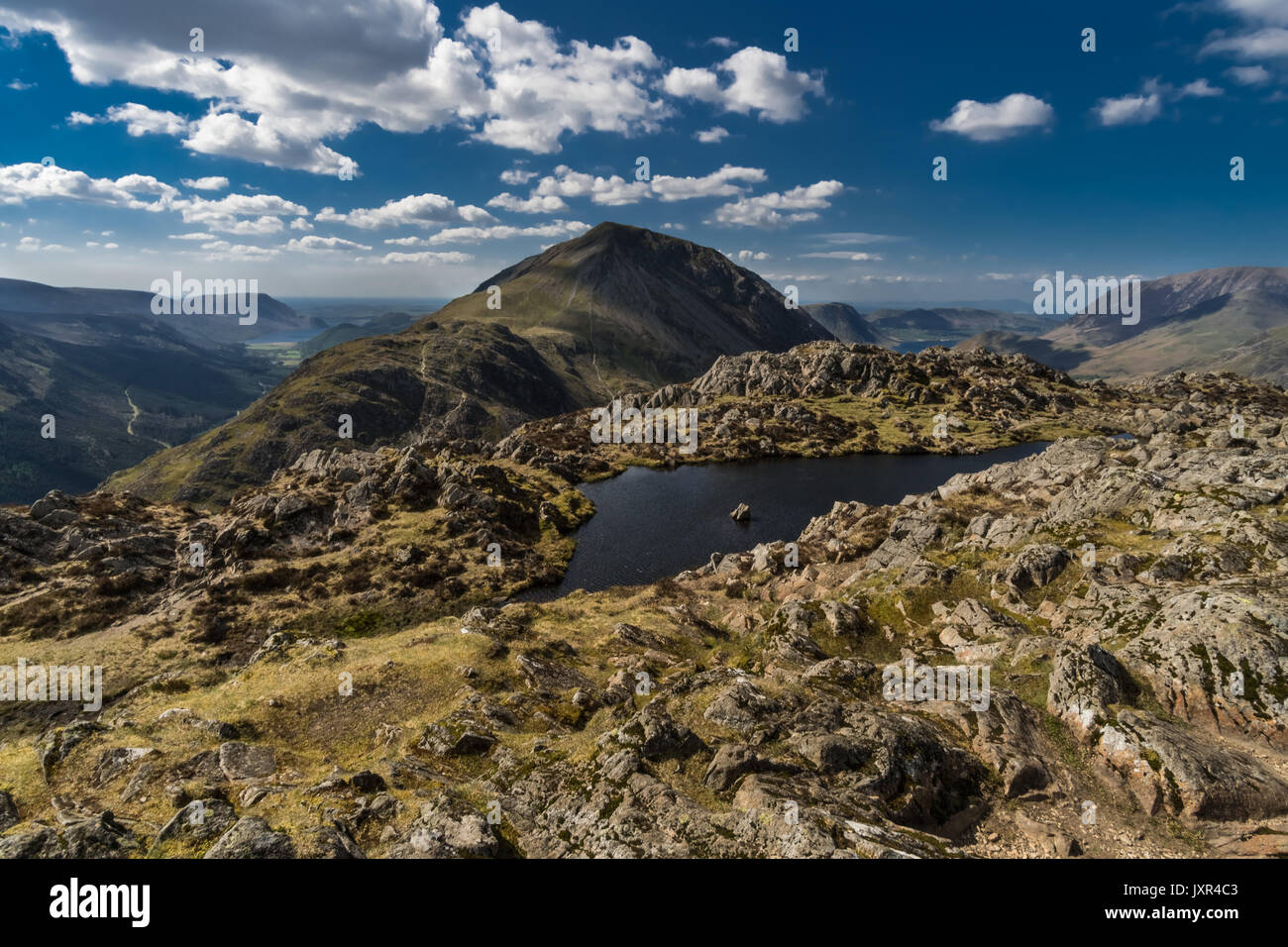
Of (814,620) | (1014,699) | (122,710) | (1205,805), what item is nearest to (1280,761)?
(1205,805)

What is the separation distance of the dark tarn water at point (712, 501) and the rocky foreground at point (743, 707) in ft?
62.8

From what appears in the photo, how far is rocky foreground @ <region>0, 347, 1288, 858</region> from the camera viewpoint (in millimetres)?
20812

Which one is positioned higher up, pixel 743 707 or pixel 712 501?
pixel 712 501

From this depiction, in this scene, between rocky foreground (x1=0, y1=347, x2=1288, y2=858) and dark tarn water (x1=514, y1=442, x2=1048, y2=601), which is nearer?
rocky foreground (x1=0, y1=347, x2=1288, y2=858)

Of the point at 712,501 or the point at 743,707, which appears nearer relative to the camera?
the point at 743,707

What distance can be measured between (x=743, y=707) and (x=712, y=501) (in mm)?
94451

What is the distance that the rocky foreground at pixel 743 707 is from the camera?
20.8 metres

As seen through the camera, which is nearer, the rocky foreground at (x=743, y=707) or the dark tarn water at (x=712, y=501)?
the rocky foreground at (x=743, y=707)

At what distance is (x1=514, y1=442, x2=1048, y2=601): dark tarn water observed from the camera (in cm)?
9112

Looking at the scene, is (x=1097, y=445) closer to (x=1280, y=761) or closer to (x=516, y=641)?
(x=1280, y=761)

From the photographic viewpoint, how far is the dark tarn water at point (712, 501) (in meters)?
91.1

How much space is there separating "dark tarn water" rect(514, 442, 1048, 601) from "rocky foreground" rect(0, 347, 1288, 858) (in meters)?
19.1

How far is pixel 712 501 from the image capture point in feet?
404
